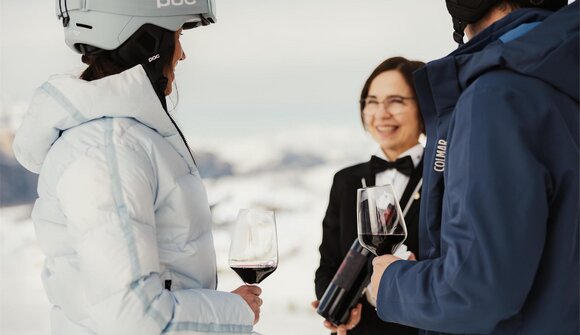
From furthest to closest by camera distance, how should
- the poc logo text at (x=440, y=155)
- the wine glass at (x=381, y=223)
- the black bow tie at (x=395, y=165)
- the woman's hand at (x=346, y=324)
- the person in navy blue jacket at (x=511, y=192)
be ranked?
the black bow tie at (x=395, y=165) < the woman's hand at (x=346, y=324) < the wine glass at (x=381, y=223) < the poc logo text at (x=440, y=155) < the person in navy blue jacket at (x=511, y=192)

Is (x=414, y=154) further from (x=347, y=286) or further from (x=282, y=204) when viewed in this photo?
(x=282, y=204)

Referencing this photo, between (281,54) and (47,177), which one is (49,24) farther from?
(47,177)

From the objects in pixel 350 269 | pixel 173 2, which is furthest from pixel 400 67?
pixel 173 2

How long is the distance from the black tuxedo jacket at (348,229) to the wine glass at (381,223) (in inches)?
43.9

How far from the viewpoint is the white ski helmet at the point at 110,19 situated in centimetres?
176

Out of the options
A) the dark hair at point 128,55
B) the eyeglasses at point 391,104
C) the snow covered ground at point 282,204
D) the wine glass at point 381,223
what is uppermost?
the dark hair at point 128,55

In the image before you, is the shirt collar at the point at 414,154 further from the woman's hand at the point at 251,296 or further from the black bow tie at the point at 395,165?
the woman's hand at the point at 251,296

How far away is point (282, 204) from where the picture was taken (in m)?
4.77

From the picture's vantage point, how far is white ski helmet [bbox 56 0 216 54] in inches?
69.2

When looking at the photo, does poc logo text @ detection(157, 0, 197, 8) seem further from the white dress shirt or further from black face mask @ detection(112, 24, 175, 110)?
the white dress shirt

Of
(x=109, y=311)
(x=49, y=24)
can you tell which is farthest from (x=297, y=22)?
(x=109, y=311)

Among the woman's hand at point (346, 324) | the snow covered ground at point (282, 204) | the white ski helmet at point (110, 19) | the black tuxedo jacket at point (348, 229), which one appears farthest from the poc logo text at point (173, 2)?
the snow covered ground at point (282, 204)

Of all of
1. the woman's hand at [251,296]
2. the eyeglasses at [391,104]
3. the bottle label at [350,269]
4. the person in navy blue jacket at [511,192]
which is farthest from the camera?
the eyeglasses at [391,104]

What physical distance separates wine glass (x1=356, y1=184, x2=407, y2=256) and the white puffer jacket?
35cm
